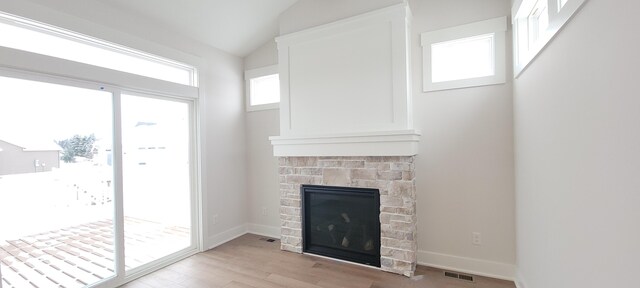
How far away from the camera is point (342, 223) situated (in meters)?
3.25

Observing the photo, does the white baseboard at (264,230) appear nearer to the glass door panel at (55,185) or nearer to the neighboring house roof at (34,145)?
the glass door panel at (55,185)

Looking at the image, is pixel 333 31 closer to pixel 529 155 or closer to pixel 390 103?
pixel 390 103

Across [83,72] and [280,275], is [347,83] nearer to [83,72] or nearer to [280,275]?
[280,275]

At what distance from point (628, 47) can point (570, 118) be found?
1.89ft

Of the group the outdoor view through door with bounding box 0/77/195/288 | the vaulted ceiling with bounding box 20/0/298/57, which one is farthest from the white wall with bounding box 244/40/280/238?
the outdoor view through door with bounding box 0/77/195/288

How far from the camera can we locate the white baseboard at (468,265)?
2686 millimetres

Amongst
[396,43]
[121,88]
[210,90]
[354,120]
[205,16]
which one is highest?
[205,16]

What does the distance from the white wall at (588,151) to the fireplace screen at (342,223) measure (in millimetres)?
1464

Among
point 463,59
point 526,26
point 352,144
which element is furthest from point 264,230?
point 526,26

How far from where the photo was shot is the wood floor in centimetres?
265

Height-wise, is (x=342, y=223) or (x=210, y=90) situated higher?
(x=210, y=90)

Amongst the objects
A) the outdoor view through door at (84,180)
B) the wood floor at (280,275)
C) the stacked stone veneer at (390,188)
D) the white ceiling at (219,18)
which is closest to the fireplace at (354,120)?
the stacked stone veneer at (390,188)

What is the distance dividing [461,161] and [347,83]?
60.9 inches

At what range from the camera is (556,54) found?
1.54 m
